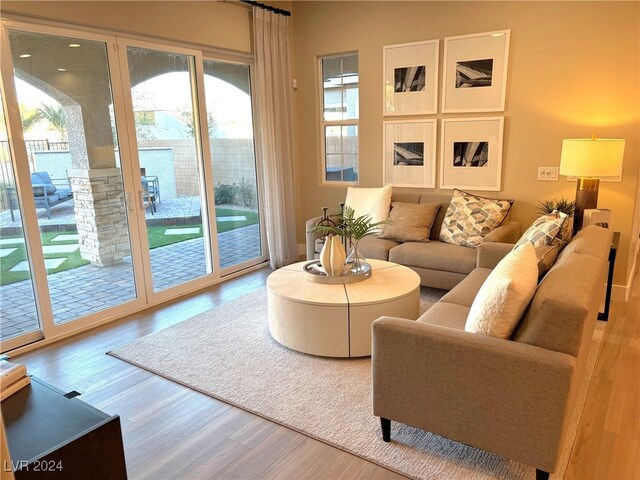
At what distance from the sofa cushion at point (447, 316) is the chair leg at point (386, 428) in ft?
1.78

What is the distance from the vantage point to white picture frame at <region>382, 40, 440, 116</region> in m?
4.54

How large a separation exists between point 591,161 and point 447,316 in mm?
1910

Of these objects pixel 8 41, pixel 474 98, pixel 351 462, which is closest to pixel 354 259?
pixel 351 462

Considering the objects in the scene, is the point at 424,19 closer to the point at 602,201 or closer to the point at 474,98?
the point at 474,98

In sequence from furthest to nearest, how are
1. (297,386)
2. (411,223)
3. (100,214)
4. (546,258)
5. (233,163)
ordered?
(233,163), (411,223), (100,214), (297,386), (546,258)

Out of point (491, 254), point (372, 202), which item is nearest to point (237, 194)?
point (372, 202)

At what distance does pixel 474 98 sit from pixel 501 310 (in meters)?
3.05

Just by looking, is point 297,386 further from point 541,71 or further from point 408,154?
point 541,71

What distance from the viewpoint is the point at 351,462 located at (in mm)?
2125

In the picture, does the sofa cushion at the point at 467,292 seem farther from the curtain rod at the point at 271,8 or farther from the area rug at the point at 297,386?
the curtain rod at the point at 271,8

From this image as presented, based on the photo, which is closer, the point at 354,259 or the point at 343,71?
the point at 354,259

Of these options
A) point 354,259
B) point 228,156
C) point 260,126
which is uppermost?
point 260,126

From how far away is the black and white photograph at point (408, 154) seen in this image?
15.7 feet

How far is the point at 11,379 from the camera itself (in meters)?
1.65
